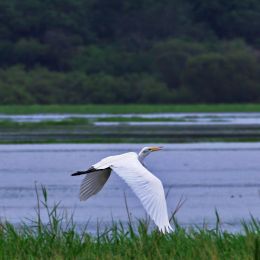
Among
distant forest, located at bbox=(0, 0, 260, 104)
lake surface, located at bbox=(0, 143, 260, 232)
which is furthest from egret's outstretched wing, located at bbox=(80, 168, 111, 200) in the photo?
distant forest, located at bbox=(0, 0, 260, 104)

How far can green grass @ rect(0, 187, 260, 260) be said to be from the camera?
8312 mm

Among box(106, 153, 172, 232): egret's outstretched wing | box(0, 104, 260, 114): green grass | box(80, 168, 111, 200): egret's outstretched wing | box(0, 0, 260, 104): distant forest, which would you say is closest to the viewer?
box(106, 153, 172, 232): egret's outstretched wing

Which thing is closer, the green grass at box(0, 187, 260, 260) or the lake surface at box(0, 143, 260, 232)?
the green grass at box(0, 187, 260, 260)

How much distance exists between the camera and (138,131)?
33594mm

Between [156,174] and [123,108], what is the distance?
31.7 m

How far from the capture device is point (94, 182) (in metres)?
9.05

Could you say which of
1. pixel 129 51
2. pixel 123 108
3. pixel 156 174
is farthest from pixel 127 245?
pixel 129 51

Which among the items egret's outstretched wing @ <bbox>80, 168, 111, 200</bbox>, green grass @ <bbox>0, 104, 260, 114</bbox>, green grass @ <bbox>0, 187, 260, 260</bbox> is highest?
egret's outstretched wing @ <bbox>80, 168, 111, 200</bbox>

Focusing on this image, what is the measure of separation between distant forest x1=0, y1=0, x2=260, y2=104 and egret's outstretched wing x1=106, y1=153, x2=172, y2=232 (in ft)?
154

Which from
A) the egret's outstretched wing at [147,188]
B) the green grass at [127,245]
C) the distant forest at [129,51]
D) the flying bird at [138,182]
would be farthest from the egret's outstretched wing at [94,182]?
the distant forest at [129,51]

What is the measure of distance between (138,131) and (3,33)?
2793cm

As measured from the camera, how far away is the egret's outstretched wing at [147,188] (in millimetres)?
7863

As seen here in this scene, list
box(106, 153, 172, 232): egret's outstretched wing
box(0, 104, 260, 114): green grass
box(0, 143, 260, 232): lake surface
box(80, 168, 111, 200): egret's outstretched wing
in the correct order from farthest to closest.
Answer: box(0, 104, 260, 114): green grass < box(0, 143, 260, 232): lake surface < box(80, 168, 111, 200): egret's outstretched wing < box(106, 153, 172, 232): egret's outstretched wing

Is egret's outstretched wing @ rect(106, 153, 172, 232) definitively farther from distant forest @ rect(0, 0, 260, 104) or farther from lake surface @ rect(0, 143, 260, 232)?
distant forest @ rect(0, 0, 260, 104)
